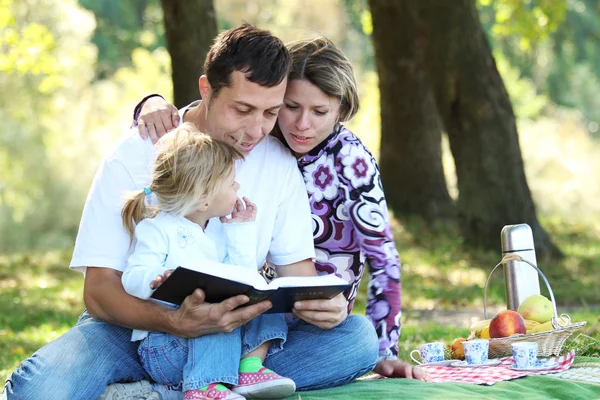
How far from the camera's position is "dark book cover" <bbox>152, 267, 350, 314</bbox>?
3.39 metres

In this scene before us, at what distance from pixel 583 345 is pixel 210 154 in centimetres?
254

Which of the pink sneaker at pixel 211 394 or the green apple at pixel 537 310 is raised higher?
the green apple at pixel 537 310

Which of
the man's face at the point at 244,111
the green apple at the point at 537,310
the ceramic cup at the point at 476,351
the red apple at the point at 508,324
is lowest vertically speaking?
the ceramic cup at the point at 476,351

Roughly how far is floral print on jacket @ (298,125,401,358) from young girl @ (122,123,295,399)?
0.61 metres

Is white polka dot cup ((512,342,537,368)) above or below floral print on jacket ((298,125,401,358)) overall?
below

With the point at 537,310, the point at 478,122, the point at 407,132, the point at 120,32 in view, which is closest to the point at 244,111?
the point at 537,310

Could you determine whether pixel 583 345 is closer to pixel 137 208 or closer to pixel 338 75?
pixel 338 75

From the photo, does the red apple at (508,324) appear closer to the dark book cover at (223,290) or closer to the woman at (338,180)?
the woman at (338,180)

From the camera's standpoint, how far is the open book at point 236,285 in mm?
3387

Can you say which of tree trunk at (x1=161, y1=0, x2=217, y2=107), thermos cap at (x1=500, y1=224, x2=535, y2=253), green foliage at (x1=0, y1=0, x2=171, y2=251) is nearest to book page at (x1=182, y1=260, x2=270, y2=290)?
thermos cap at (x1=500, y1=224, x2=535, y2=253)

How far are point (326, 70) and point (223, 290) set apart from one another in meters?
1.24

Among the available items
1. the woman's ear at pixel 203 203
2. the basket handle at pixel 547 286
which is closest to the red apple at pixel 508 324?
the basket handle at pixel 547 286

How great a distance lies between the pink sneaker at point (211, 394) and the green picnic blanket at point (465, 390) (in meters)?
0.34

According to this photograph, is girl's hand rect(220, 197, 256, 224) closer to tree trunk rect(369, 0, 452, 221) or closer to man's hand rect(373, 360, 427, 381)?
man's hand rect(373, 360, 427, 381)
